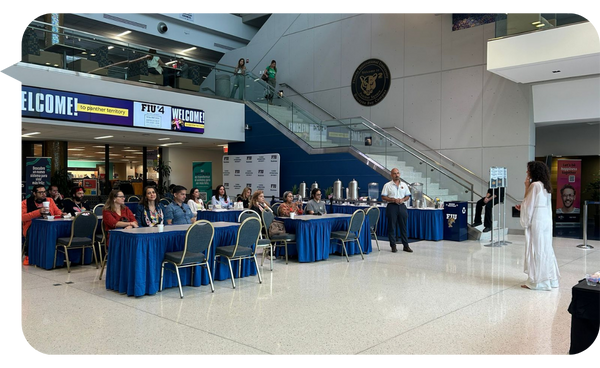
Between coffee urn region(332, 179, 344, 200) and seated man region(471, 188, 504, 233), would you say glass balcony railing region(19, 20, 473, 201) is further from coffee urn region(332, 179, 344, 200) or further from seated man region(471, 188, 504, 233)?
coffee urn region(332, 179, 344, 200)

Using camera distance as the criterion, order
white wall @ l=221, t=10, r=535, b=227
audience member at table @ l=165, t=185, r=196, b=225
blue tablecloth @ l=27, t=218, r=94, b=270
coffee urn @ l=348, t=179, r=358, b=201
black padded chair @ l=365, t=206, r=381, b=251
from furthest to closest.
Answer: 1. white wall @ l=221, t=10, r=535, b=227
2. coffee urn @ l=348, t=179, r=358, b=201
3. black padded chair @ l=365, t=206, r=381, b=251
4. blue tablecloth @ l=27, t=218, r=94, b=270
5. audience member at table @ l=165, t=185, r=196, b=225

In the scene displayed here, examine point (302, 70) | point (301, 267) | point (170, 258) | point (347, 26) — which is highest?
point (347, 26)

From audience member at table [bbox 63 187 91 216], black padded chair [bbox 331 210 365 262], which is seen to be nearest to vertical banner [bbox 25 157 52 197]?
audience member at table [bbox 63 187 91 216]

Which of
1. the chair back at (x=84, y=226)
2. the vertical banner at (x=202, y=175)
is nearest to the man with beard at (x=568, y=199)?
the vertical banner at (x=202, y=175)

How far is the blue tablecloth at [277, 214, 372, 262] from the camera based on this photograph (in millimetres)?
7211

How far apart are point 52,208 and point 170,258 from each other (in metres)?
3.29

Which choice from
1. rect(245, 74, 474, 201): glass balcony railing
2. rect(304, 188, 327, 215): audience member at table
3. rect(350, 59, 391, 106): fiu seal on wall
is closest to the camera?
rect(304, 188, 327, 215): audience member at table

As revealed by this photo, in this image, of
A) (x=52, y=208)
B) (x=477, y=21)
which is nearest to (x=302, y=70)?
(x=477, y=21)

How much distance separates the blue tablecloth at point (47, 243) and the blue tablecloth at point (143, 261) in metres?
1.84

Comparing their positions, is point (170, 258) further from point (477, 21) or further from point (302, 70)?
point (302, 70)

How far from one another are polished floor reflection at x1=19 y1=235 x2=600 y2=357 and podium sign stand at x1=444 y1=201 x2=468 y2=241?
3019 millimetres

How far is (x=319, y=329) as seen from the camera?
3.91m

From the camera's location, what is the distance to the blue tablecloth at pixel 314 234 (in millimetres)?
7211

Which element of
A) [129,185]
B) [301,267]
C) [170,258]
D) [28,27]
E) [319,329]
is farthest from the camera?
[129,185]
